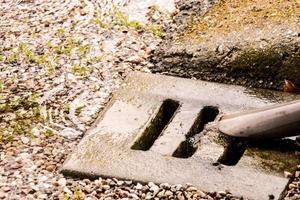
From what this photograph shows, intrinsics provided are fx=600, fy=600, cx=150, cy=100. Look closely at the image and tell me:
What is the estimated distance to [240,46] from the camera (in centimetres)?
532

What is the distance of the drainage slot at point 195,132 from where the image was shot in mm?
4512

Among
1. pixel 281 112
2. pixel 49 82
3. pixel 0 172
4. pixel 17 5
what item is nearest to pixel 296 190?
pixel 281 112

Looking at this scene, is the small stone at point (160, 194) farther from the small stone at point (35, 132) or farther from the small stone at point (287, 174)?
the small stone at point (35, 132)

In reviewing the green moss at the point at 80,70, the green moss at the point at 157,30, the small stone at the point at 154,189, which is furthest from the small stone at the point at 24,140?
the green moss at the point at 157,30

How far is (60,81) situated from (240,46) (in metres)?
1.62

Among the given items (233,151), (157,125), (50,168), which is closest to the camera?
(50,168)

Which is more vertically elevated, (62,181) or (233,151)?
(233,151)

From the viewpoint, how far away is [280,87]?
16.6ft

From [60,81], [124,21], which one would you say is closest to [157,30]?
[124,21]

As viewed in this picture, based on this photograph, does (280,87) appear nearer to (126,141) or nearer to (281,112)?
(281,112)

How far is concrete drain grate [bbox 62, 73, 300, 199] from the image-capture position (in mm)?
4109

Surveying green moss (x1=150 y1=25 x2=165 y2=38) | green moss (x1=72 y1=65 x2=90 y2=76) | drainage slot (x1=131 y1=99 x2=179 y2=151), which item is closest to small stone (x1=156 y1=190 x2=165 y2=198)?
drainage slot (x1=131 y1=99 x2=179 y2=151)

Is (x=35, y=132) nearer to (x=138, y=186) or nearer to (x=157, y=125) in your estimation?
(x=157, y=125)

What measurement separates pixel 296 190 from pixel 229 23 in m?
2.20
